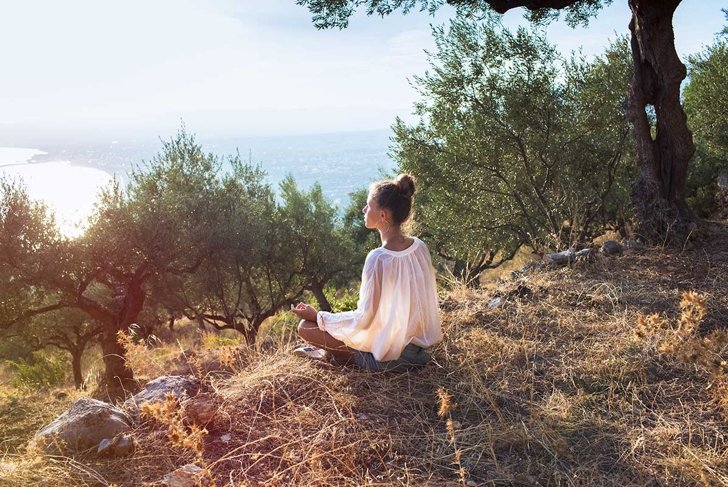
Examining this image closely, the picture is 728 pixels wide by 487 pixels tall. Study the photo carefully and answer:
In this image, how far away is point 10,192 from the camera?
46.9 ft

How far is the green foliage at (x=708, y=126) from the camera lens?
1825cm

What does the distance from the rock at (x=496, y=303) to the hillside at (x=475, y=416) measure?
44cm

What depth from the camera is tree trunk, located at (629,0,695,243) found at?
28.1ft

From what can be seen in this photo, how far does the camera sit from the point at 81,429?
13.6 feet

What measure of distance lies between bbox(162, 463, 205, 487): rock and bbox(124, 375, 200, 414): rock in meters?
1.17

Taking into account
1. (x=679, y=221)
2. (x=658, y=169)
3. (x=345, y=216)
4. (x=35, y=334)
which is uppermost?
(x=658, y=169)

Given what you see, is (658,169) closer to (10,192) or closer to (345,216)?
(10,192)

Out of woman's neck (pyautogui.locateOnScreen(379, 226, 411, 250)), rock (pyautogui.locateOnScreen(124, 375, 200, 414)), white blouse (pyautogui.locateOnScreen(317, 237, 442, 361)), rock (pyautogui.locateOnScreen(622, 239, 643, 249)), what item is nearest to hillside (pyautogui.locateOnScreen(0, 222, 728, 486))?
rock (pyautogui.locateOnScreen(124, 375, 200, 414))

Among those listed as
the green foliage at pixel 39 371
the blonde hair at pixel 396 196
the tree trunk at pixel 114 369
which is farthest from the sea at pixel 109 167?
the blonde hair at pixel 396 196

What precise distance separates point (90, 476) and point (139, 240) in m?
12.6

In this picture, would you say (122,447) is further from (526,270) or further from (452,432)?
(526,270)

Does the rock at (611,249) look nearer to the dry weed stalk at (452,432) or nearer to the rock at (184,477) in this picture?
the dry weed stalk at (452,432)

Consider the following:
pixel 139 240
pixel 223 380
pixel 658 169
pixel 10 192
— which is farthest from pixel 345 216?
pixel 223 380

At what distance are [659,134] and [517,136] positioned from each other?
398 cm
